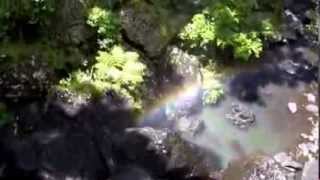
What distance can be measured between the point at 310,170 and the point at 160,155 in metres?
2.44

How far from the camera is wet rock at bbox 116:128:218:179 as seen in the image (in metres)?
9.31

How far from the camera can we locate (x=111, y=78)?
1055 cm

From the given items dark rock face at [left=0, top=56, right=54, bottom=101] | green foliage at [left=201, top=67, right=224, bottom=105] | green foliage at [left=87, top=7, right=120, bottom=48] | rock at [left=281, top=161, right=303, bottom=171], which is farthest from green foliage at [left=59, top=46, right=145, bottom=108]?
rock at [left=281, top=161, right=303, bottom=171]

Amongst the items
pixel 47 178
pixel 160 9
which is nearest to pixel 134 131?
pixel 47 178

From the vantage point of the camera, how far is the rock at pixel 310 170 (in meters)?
8.98

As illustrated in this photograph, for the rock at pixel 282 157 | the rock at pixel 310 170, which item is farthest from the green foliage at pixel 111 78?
the rock at pixel 310 170

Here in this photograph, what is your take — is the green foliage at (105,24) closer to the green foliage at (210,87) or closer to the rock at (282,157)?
the green foliage at (210,87)

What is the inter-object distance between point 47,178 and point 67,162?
40 cm

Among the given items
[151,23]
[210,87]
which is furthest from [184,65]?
[151,23]

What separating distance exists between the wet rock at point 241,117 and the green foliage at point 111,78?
1.78 metres

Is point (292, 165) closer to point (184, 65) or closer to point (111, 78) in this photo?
point (184, 65)

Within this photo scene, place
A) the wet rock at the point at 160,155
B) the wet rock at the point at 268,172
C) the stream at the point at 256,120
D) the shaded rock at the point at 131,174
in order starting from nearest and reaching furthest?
the shaded rock at the point at 131,174, the wet rock at the point at 160,155, the wet rock at the point at 268,172, the stream at the point at 256,120

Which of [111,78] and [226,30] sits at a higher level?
[226,30]

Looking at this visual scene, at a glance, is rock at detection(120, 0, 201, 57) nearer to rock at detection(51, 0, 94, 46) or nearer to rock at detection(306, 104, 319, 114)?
rock at detection(51, 0, 94, 46)
